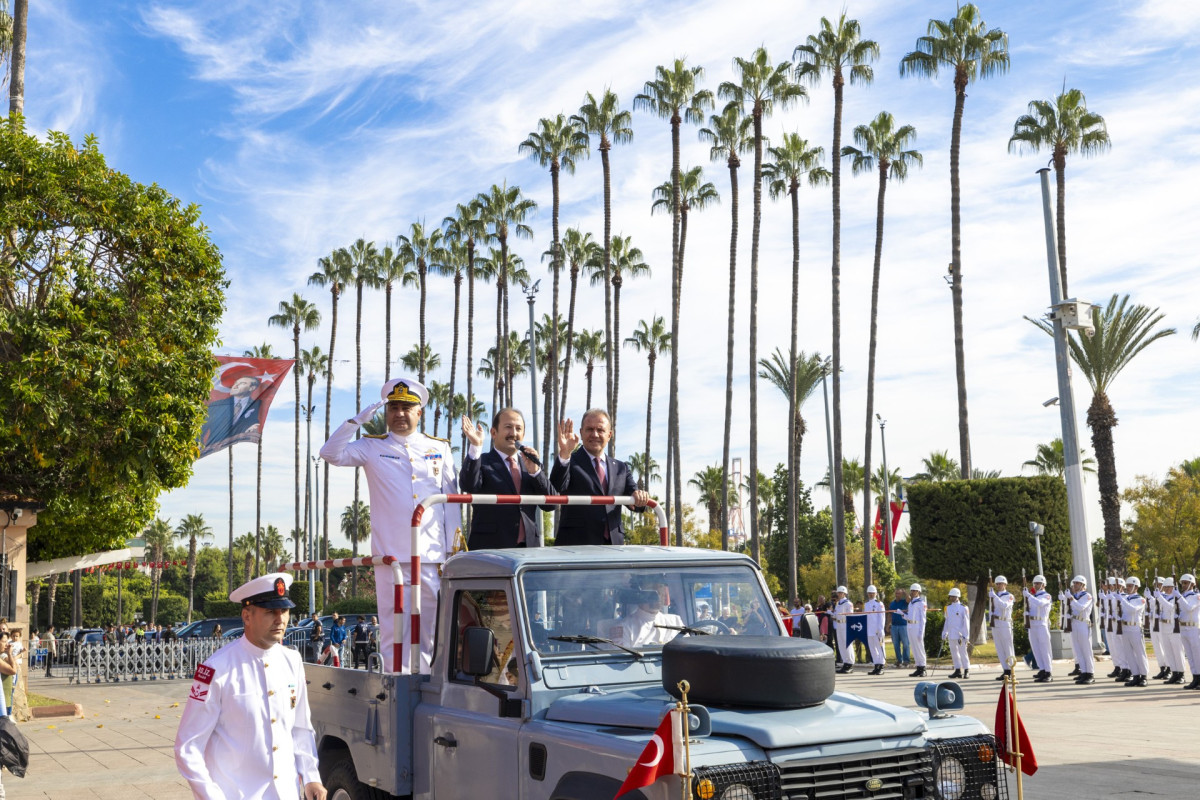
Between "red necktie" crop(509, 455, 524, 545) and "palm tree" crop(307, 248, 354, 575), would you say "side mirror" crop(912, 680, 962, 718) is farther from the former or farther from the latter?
"palm tree" crop(307, 248, 354, 575)

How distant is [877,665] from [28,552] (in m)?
17.9

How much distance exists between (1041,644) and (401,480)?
1759cm

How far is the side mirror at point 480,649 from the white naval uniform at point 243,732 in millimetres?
778

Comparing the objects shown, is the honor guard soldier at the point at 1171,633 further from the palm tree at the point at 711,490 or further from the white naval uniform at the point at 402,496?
the palm tree at the point at 711,490

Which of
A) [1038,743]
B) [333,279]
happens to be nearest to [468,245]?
[333,279]

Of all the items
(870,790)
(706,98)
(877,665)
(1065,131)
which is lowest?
(877,665)

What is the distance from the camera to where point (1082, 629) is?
2070 cm

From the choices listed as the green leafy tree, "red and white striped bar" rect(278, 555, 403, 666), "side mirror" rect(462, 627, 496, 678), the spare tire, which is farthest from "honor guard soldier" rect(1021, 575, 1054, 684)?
"side mirror" rect(462, 627, 496, 678)

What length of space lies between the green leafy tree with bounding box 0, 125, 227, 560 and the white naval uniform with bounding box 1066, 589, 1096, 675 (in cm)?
1627

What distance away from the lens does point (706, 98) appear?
43156 mm

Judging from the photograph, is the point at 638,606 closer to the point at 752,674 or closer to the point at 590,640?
the point at 590,640

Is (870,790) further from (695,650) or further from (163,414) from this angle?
(163,414)

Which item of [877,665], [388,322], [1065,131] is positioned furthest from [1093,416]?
[388,322]

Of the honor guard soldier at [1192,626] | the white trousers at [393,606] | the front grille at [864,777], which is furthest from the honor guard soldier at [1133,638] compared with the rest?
the front grille at [864,777]
